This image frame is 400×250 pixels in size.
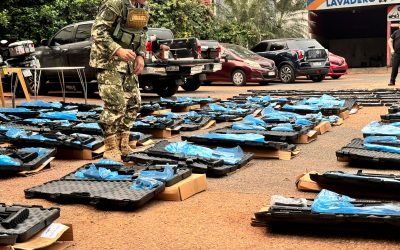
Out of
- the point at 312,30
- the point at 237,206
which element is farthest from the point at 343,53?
the point at 237,206

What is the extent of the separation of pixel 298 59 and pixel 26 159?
17.4 m

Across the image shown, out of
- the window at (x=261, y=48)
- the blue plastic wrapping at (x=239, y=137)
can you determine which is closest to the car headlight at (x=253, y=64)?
the window at (x=261, y=48)

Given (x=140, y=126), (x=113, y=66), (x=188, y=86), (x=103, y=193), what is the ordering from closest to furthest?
1. (x=103, y=193)
2. (x=113, y=66)
3. (x=140, y=126)
4. (x=188, y=86)

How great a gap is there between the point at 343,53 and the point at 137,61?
3399cm

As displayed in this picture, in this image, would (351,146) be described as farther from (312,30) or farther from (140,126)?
(312,30)

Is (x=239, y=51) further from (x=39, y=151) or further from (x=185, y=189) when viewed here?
(x=185, y=189)

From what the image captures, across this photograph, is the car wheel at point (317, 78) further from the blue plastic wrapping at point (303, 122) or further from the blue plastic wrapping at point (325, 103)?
the blue plastic wrapping at point (303, 122)

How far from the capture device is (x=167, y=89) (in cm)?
1600

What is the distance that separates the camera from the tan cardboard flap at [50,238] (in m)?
3.42

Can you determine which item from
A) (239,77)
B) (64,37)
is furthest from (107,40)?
(239,77)

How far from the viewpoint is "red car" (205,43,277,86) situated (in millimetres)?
20984

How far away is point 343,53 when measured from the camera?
38.8 m

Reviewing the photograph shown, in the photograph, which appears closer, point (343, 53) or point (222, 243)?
point (222, 243)

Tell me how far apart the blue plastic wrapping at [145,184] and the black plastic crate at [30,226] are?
1.05 meters
